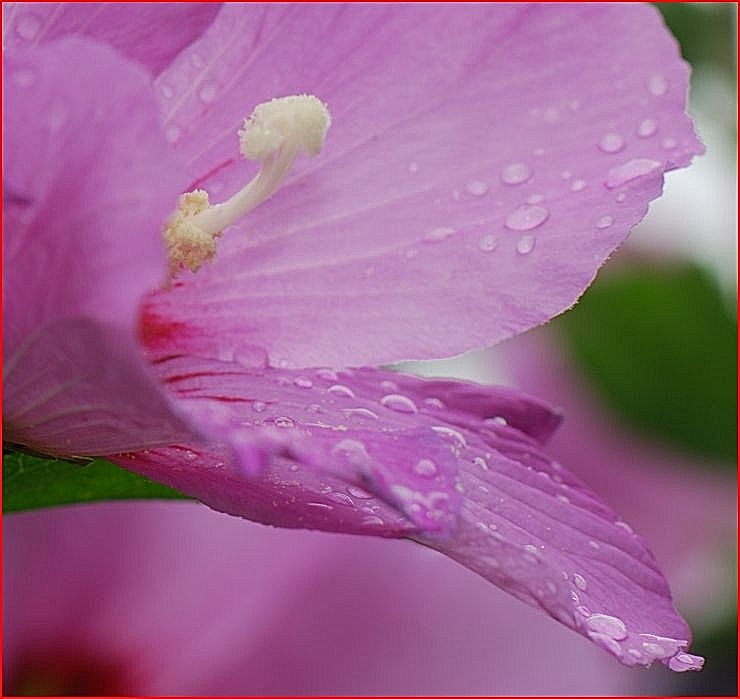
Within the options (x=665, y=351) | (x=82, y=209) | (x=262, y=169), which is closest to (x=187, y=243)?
(x=262, y=169)

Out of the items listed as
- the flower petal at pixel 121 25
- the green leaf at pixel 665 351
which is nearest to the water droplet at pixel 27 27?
the flower petal at pixel 121 25

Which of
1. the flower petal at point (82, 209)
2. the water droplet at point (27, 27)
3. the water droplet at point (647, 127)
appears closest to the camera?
the flower petal at point (82, 209)

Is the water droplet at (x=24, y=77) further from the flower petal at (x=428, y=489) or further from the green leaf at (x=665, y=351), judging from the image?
the green leaf at (x=665, y=351)

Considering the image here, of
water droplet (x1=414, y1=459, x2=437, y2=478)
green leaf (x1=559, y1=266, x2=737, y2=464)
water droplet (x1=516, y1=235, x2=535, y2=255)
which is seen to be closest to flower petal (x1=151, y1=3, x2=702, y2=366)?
water droplet (x1=516, y1=235, x2=535, y2=255)

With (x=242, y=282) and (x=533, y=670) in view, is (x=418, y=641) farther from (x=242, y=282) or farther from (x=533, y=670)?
(x=242, y=282)

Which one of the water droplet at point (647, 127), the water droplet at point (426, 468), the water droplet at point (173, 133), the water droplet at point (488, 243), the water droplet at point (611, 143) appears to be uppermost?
the water droplet at point (647, 127)

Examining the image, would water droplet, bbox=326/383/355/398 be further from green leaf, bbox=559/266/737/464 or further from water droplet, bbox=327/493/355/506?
green leaf, bbox=559/266/737/464

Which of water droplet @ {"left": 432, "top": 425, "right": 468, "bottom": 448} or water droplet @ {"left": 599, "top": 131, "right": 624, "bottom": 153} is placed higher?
water droplet @ {"left": 599, "top": 131, "right": 624, "bottom": 153}

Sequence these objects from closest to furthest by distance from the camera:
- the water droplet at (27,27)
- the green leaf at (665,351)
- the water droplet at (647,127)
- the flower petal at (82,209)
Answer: the flower petal at (82,209)
the water droplet at (27,27)
the water droplet at (647,127)
the green leaf at (665,351)
